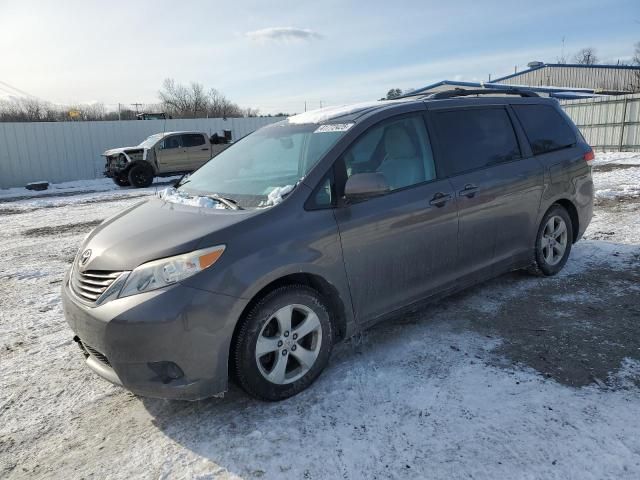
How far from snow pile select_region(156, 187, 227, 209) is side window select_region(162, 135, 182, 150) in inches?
568

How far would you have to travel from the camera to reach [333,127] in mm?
3549

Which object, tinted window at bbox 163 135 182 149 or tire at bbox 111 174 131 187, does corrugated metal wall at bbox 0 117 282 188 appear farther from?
tinted window at bbox 163 135 182 149

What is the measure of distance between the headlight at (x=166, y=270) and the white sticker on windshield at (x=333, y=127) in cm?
139

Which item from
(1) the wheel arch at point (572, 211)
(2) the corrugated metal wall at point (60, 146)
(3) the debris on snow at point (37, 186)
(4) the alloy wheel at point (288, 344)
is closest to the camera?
(4) the alloy wheel at point (288, 344)

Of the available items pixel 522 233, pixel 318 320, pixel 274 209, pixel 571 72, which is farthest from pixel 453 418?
pixel 571 72

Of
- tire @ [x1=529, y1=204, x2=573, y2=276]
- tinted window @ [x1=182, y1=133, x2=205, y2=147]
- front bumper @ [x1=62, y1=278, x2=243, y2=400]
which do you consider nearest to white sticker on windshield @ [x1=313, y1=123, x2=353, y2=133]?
front bumper @ [x1=62, y1=278, x2=243, y2=400]

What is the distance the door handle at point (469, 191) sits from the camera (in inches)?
151

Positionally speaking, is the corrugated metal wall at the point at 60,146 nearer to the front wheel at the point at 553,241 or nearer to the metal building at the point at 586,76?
the front wheel at the point at 553,241

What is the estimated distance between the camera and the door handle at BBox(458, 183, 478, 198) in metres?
3.83

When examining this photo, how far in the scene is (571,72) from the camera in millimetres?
39656

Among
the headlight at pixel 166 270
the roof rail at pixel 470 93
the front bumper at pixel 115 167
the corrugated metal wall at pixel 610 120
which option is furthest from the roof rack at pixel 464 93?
the corrugated metal wall at pixel 610 120

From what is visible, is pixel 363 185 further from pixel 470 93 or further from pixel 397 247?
pixel 470 93

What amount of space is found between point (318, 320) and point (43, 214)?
35.1 feet

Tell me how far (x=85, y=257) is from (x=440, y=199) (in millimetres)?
2503
